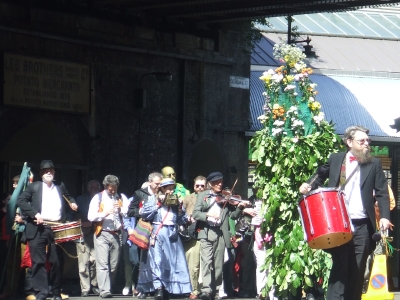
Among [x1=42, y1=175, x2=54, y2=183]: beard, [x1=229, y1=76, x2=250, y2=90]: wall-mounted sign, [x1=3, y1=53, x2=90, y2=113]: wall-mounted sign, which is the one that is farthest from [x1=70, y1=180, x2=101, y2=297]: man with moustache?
[x1=229, y1=76, x2=250, y2=90]: wall-mounted sign

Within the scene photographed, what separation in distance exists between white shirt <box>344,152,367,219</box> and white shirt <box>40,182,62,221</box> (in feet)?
18.7

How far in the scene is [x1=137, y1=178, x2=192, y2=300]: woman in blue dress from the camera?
1459 cm

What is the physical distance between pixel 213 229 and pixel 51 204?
268cm

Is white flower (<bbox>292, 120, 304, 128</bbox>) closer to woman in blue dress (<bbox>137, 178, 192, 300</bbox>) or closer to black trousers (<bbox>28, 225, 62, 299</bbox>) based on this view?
woman in blue dress (<bbox>137, 178, 192, 300</bbox>)

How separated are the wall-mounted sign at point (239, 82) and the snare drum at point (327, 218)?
14013 mm

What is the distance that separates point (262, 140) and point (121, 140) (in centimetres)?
726

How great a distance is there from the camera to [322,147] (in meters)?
13.7

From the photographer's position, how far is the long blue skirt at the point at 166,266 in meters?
14.7

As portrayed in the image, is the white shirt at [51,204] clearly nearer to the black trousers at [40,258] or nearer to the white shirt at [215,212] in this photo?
the black trousers at [40,258]

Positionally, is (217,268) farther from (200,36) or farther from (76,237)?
(200,36)

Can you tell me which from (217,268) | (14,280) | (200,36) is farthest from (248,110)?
(14,280)

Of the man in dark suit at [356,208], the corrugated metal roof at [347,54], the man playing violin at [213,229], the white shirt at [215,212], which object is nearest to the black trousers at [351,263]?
the man in dark suit at [356,208]

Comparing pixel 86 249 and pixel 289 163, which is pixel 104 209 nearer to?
pixel 86 249

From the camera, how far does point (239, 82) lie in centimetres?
2403
